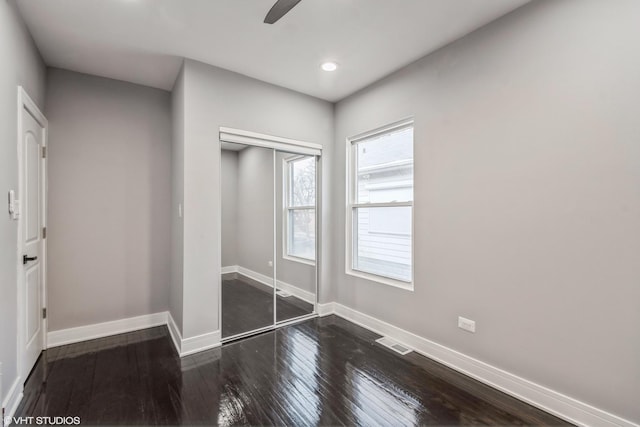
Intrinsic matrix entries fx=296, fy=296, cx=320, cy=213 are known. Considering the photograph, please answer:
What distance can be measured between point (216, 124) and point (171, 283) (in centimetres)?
190

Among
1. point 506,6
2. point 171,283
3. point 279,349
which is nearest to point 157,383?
point 279,349

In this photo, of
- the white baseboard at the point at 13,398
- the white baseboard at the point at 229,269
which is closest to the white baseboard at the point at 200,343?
the white baseboard at the point at 229,269

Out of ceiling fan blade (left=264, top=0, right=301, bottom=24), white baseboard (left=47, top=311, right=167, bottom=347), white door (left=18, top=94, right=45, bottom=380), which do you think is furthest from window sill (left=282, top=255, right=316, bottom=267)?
ceiling fan blade (left=264, top=0, right=301, bottom=24)

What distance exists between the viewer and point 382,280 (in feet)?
10.8

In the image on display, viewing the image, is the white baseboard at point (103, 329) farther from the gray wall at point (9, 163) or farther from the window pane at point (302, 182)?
the window pane at point (302, 182)

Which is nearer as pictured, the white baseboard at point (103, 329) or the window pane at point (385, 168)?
the white baseboard at point (103, 329)

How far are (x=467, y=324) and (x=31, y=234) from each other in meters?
3.77

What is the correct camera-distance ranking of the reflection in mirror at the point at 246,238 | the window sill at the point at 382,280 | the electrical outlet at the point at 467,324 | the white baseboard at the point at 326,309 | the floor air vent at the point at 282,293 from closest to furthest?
the electrical outlet at the point at 467,324 → the window sill at the point at 382,280 → the reflection in mirror at the point at 246,238 → the floor air vent at the point at 282,293 → the white baseboard at the point at 326,309

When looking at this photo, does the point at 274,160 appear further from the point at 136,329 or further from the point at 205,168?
the point at 136,329

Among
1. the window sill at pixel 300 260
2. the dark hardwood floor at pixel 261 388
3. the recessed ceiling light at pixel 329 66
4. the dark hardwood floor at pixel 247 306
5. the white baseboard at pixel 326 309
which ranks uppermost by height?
the recessed ceiling light at pixel 329 66

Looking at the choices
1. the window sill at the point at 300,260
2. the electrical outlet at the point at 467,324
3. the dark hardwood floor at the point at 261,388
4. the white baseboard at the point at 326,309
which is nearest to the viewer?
the dark hardwood floor at the point at 261,388

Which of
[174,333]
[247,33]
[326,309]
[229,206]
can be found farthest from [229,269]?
[247,33]

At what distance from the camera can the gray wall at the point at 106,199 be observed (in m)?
3.00

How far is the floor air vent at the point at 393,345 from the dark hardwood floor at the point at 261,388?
0.07m
